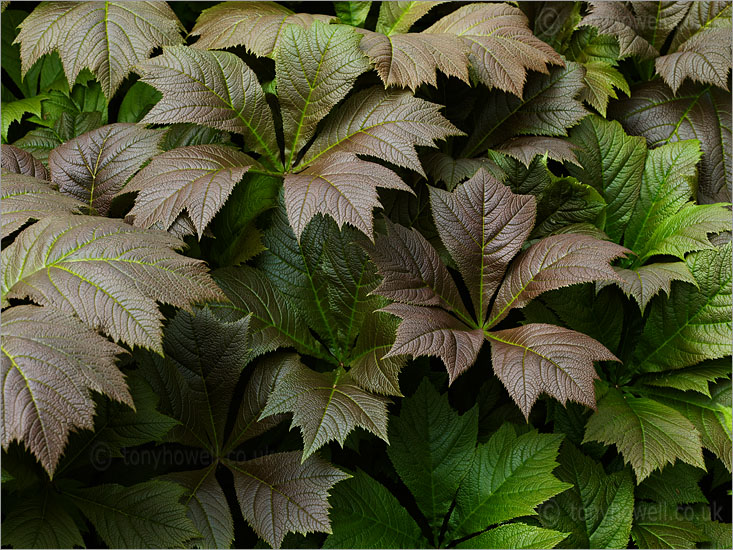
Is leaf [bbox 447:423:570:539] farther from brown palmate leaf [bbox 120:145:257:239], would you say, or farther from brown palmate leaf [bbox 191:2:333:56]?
brown palmate leaf [bbox 191:2:333:56]

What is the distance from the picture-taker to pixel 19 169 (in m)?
1.22

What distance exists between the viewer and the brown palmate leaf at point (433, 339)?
1006 mm

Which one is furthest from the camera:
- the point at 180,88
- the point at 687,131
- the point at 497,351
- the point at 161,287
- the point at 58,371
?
the point at 687,131

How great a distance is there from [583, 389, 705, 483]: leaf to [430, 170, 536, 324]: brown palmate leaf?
1.03 feet

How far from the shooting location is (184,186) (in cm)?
109

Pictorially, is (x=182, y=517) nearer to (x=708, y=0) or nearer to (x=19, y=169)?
(x=19, y=169)

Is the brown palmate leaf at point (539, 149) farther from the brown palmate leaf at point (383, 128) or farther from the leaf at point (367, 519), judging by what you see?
the leaf at point (367, 519)

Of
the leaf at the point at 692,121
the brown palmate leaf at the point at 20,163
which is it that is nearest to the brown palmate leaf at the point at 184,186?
the brown palmate leaf at the point at 20,163

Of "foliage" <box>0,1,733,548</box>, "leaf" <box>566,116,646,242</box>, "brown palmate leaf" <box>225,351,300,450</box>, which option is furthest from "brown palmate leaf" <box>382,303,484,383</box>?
"leaf" <box>566,116,646,242</box>

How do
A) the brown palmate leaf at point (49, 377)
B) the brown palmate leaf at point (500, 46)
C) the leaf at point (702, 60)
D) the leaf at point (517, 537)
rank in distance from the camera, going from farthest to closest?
the leaf at point (702, 60) → the brown palmate leaf at point (500, 46) → the leaf at point (517, 537) → the brown palmate leaf at point (49, 377)

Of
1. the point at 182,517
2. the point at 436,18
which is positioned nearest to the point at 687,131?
the point at 436,18

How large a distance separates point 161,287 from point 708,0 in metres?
1.49

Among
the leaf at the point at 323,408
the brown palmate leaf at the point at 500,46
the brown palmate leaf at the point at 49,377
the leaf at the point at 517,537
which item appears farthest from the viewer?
the brown palmate leaf at the point at 500,46

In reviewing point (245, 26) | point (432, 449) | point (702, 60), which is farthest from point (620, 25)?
point (432, 449)
